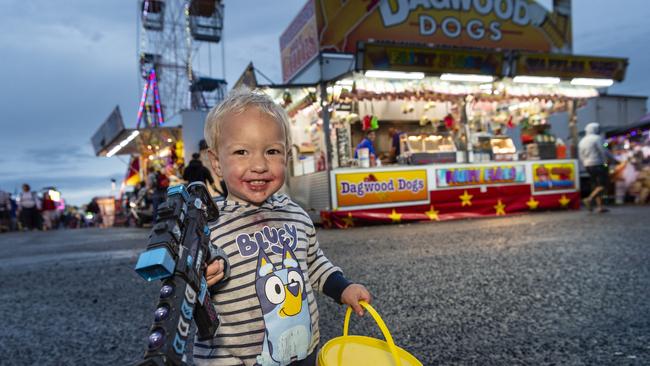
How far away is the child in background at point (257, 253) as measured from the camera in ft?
3.91

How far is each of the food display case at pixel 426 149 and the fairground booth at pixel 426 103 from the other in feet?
0.09

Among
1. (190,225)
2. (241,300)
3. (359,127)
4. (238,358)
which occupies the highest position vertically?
(359,127)

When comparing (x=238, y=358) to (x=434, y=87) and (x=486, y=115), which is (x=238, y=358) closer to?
(x=434, y=87)

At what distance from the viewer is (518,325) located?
2.24 m

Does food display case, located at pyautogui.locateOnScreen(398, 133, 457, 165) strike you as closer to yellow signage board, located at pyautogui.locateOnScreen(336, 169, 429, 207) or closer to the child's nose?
yellow signage board, located at pyautogui.locateOnScreen(336, 169, 429, 207)

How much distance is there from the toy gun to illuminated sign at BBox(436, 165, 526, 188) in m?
8.91

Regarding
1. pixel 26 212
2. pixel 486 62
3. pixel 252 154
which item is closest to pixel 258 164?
pixel 252 154

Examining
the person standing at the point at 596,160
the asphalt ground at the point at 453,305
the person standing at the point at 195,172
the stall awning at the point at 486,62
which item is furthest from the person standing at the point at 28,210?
the person standing at the point at 596,160

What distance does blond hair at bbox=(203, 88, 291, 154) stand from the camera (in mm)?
1259

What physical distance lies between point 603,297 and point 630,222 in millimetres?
5079

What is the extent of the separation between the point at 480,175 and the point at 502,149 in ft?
5.58

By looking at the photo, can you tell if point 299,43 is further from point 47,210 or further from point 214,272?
point 47,210

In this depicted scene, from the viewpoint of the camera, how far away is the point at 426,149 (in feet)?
34.0

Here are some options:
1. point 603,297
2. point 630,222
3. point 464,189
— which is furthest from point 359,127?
point 603,297
